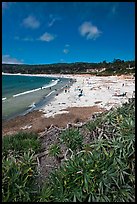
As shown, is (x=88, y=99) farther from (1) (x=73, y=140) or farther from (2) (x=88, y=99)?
(1) (x=73, y=140)

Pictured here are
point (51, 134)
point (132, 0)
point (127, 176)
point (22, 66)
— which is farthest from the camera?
point (22, 66)

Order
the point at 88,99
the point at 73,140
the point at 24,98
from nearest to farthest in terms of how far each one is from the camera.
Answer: the point at 73,140, the point at 88,99, the point at 24,98

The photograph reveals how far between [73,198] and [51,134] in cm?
418

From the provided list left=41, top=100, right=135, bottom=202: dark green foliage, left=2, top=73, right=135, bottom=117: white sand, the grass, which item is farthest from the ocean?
left=41, top=100, right=135, bottom=202: dark green foliage

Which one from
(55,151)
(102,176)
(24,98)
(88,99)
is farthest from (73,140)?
(24,98)

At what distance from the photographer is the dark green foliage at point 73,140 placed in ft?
16.3

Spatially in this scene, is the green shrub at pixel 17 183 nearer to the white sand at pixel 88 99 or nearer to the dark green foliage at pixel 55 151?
the dark green foliage at pixel 55 151

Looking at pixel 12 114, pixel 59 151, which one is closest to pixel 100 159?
pixel 59 151

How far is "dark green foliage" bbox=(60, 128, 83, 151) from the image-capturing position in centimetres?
497

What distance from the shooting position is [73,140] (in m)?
5.07

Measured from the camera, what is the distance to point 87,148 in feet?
12.6

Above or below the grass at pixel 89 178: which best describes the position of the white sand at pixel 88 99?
above

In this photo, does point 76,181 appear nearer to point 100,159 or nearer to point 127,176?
point 100,159

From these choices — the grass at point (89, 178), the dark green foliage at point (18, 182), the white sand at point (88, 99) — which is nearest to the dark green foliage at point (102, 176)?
the grass at point (89, 178)
